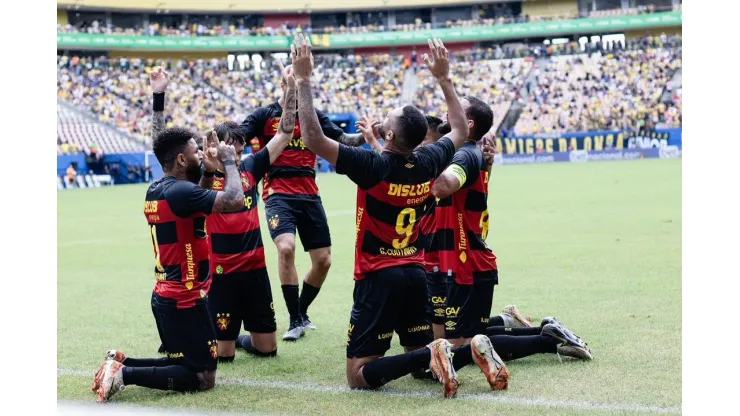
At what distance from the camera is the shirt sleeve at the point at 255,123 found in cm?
919

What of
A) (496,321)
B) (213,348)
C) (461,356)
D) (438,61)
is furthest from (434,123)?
(213,348)

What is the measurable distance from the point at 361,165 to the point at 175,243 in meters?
1.58

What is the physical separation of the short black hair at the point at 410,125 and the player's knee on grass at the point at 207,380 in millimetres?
2352

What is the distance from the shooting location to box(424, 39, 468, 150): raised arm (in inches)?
248

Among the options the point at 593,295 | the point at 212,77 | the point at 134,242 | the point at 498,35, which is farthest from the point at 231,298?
the point at 498,35

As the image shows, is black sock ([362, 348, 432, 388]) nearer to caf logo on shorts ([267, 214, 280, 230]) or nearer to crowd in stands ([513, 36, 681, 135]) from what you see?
caf logo on shorts ([267, 214, 280, 230])

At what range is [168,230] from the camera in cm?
648

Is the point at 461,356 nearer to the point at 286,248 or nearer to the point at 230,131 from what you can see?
the point at 286,248

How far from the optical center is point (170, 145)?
6.57 metres

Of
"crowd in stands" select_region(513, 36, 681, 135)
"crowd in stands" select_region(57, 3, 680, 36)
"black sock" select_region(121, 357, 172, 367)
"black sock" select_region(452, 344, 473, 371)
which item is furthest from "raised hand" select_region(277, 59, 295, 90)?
"crowd in stands" select_region(57, 3, 680, 36)

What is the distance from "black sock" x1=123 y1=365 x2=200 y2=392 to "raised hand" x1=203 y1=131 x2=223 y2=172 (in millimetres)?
1572

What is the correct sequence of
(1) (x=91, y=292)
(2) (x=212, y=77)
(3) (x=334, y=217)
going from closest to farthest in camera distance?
(1) (x=91, y=292), (3) (x=334, y=217), (2) (x=212, y=77)
